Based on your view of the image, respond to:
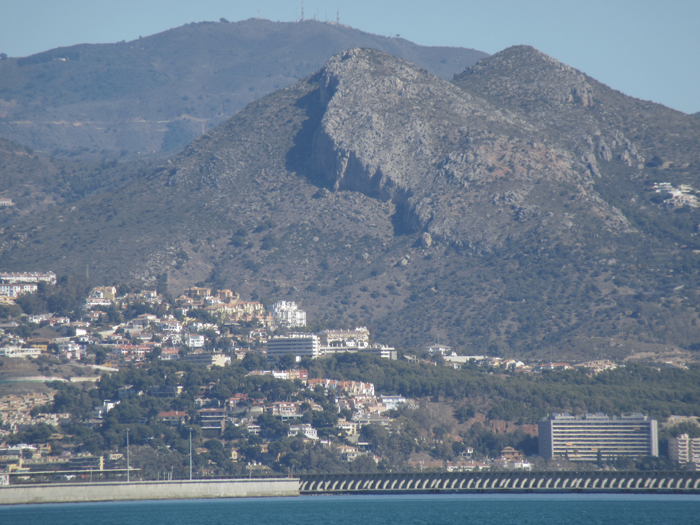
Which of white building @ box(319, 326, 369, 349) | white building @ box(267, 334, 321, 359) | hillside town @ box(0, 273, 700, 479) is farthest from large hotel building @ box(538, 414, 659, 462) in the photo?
white building @ box(267, 334, 321, 359)

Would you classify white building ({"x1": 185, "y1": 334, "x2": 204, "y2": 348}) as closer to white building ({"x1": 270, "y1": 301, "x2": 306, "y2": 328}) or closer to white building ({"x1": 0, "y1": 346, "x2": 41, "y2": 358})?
Result: white building ({"x1": 270, "y1": 301, "x2": 306, "y2": 328})

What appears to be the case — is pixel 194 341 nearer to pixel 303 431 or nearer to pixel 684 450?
pixel 303 431

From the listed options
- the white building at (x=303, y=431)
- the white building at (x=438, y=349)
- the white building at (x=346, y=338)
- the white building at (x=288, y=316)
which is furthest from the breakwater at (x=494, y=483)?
the white building at (x=288, y=316)

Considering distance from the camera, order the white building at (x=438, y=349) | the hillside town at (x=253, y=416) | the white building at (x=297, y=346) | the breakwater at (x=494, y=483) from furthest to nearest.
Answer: the white building at (x=297, y=346), the white building at (x=438, y=349), the hillside town at (x=253, y=416), the breakwater at (x=494, y=483)

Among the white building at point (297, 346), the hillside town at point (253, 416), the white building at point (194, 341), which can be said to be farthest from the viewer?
the white building at point (194, 341)

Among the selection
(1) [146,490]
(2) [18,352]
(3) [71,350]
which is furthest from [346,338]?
(1) [146,490]

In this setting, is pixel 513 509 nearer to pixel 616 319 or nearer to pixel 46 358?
pixel 616 319

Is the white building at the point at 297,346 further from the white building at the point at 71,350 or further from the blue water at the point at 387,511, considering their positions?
the blue water at the point at 387,511
